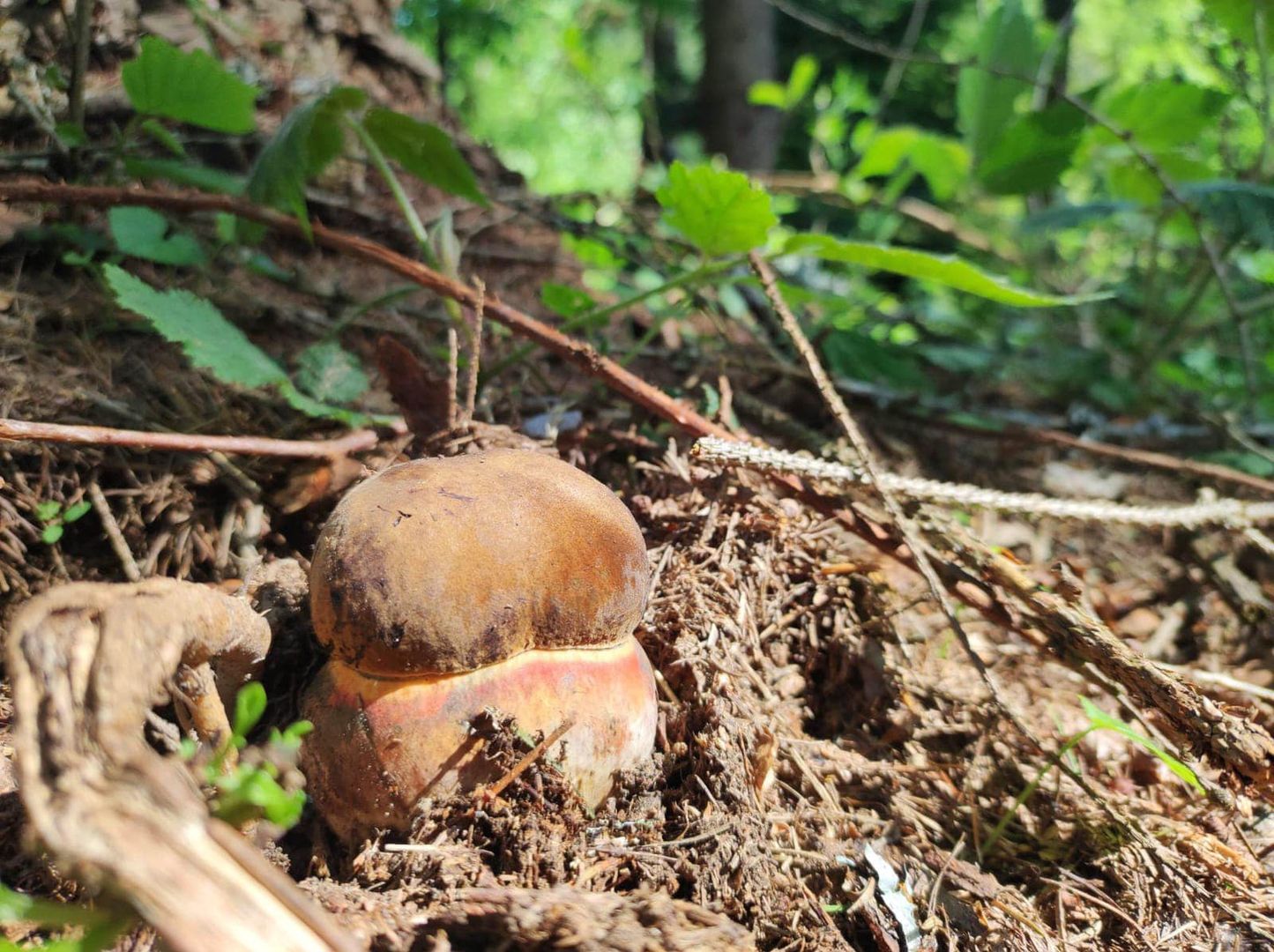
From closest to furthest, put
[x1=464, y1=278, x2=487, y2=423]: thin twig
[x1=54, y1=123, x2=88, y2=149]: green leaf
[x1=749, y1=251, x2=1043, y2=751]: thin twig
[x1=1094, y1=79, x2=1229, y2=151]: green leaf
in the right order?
[x1=749, y1=251, x2=1043, y2=751]: thin twig < [x1=464, y1=278, x2=487, y2=423]: thin twig < [x1=54, y1=123, x2=88, y2=149]: green leaf < [x1=1094, y1=79, x2=1229, y2=151]: green leaf

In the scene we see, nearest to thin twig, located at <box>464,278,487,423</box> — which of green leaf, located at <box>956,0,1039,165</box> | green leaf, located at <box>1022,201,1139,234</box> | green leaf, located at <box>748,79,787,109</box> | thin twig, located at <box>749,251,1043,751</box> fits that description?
thin twig, located at <box>749,251,1043,751</box>

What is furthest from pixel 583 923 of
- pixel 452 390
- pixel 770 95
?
pixel 770 95

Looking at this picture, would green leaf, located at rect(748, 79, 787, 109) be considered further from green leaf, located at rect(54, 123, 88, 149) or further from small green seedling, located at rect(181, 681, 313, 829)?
small green seedling, located at rect(181, 681, 313, 829)

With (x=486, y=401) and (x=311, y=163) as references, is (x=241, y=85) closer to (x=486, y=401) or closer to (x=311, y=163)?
(x=311, y=163)

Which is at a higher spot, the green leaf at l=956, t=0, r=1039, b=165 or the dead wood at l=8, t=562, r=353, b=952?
the green leaf at l=956, t=0, r=1039, b=165

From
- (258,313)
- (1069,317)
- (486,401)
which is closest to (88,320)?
(258,313)

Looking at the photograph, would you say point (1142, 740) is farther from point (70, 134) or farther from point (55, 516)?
point (70, 134)

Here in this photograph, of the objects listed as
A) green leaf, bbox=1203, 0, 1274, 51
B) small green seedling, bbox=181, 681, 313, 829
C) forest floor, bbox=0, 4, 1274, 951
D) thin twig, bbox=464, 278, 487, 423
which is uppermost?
green leaf, bbox=1203, 0, 1274, 51
